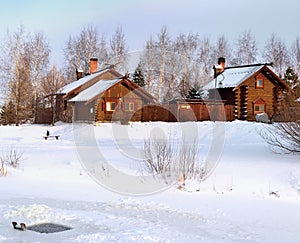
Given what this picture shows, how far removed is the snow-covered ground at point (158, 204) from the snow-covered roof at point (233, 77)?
2054 cm

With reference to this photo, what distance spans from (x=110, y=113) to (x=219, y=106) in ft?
28.8

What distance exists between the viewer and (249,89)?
3262 cm

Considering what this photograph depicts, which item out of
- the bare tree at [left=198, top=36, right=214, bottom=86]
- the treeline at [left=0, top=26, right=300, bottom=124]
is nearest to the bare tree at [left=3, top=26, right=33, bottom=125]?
the treeline at [left=0, top=26, right=300, bottom=124]

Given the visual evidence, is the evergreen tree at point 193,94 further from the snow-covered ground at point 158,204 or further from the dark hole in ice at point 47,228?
the dark hole in ice at point 47,228

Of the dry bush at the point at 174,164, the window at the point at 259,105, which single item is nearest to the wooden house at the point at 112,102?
the window at the point at 259,105

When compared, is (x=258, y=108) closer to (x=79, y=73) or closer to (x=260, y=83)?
(x=260, y=83)

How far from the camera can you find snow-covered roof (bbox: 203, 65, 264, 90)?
3212cm

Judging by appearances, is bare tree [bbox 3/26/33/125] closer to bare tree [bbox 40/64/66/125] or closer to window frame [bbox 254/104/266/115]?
bare tree [bbox 40/64/66/125]

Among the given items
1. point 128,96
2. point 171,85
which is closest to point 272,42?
point 171,85

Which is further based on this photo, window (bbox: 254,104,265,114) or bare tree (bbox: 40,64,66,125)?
bare tree (bbox: 40,64,66,125)

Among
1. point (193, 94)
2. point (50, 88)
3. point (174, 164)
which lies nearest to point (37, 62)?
point (50, 88)

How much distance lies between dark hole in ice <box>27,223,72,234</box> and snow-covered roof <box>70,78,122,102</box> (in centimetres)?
2175

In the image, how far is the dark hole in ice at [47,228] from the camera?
5.85 m

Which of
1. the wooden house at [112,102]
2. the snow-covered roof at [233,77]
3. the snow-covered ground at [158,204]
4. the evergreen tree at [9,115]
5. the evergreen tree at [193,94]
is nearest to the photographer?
the snow-covered ground at [158,204]
